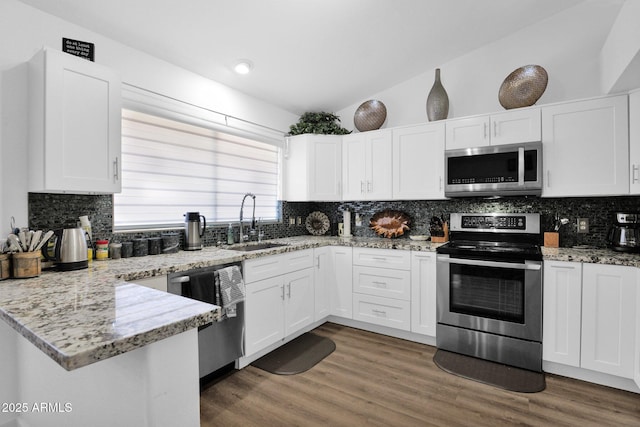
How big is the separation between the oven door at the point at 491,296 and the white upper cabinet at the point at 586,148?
760 mm

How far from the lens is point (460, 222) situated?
128 inches

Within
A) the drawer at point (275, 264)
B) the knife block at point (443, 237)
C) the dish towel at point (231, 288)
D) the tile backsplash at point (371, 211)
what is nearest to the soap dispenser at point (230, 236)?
the tile backsplash at point (371, 211)

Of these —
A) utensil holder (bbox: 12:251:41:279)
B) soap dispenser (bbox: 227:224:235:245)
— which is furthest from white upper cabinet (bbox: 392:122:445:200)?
utensil holder (bbox: 12:251:41:279)

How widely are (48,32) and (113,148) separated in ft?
2.55

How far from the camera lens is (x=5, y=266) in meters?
1.58

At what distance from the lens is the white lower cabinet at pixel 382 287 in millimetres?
3055

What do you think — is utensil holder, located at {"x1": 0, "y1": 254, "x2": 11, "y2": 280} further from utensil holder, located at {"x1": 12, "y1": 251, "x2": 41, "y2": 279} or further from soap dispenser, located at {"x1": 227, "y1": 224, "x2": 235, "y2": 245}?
soap dispenser, located at {"x1": 227, "y1": 224, "x2": 235, "y2": 245}

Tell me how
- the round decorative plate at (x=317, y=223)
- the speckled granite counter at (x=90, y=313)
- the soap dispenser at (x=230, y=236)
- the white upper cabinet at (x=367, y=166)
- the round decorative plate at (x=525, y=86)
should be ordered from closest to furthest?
the speckled granite counter at (x=90, y=313)
the round decorative plate at (x=525, y=86)
the soap dispenser at (x=230, y=236)
the white upper cabinet at (x=367, y=166)
the round decorative plate at (x=317, y=223)

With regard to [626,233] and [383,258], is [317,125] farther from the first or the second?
[626,233]

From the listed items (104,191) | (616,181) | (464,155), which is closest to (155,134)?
(104,191)

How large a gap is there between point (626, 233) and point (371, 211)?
7.41ft

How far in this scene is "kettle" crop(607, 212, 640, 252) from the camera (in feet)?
7.82

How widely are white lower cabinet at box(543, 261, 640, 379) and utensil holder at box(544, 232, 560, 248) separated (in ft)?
1.59

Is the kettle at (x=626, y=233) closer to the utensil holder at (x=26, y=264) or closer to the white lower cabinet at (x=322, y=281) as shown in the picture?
the white lower cabinet at (x=322, y=281)
